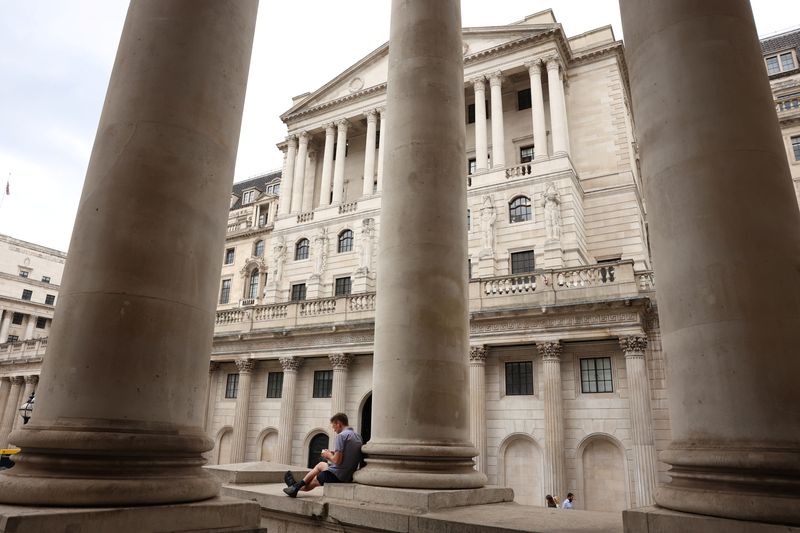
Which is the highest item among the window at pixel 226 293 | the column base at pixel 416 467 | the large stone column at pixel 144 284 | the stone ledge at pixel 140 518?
the window at pixel 226 293

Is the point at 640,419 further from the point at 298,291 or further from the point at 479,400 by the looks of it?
the point at 298,291

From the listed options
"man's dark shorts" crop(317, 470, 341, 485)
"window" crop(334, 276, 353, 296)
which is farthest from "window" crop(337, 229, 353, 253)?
"man's dark shorts" crop(317, 470, 341, 485)

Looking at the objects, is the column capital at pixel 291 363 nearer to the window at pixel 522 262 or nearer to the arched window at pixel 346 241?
the arched window at pixel 346 241

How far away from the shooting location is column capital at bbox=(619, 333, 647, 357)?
97.5 ft

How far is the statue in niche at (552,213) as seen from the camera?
40.7 metres

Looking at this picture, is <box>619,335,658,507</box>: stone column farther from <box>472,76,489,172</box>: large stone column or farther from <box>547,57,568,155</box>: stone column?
<box>472,76,489,172</box>: large stone column

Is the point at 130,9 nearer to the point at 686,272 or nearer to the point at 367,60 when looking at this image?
the point at 686,272

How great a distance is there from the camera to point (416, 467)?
923 centimetres

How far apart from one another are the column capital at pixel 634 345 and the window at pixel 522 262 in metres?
12.7

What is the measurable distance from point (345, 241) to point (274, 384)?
15247 millimetres

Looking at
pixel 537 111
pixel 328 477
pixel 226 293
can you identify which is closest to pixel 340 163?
pixel 537 111

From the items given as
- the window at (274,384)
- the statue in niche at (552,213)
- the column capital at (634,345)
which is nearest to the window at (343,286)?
the window at (274,384)

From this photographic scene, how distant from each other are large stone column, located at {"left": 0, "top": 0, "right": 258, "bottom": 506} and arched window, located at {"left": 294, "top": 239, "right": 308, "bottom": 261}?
155ft

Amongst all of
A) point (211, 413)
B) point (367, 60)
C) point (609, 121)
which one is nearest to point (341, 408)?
point (211, 413)
